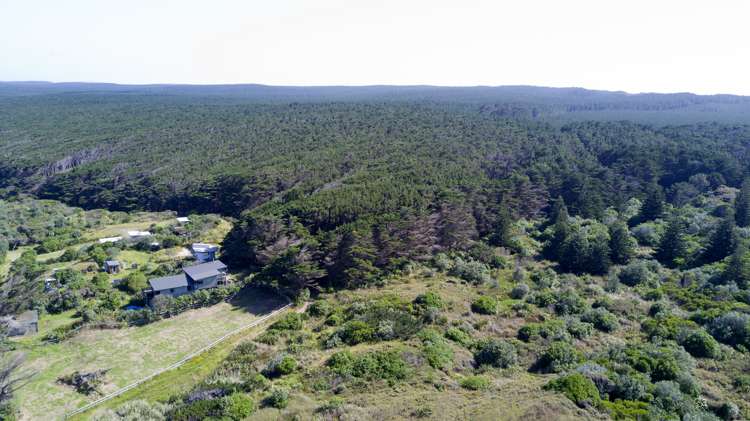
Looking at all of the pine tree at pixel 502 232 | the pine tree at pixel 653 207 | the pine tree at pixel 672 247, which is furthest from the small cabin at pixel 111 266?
the pine tree at pixel 653 207

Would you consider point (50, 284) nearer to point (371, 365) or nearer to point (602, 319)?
point (371, 365)

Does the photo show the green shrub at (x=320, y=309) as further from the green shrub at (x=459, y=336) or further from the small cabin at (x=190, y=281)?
the small cabin at (x=190, y=281)

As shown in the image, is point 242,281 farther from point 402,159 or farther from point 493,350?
point 402,159

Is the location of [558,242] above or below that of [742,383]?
below

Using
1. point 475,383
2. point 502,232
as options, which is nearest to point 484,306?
point 475,383

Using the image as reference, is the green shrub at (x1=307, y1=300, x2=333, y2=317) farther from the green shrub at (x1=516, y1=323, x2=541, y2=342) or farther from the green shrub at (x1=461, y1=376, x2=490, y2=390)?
the green shrub at (x1=461, y1=376, x2=490, y2=390)

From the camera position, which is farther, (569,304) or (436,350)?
(569,304)

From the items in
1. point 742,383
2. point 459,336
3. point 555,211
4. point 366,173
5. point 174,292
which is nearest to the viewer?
point 742,383
